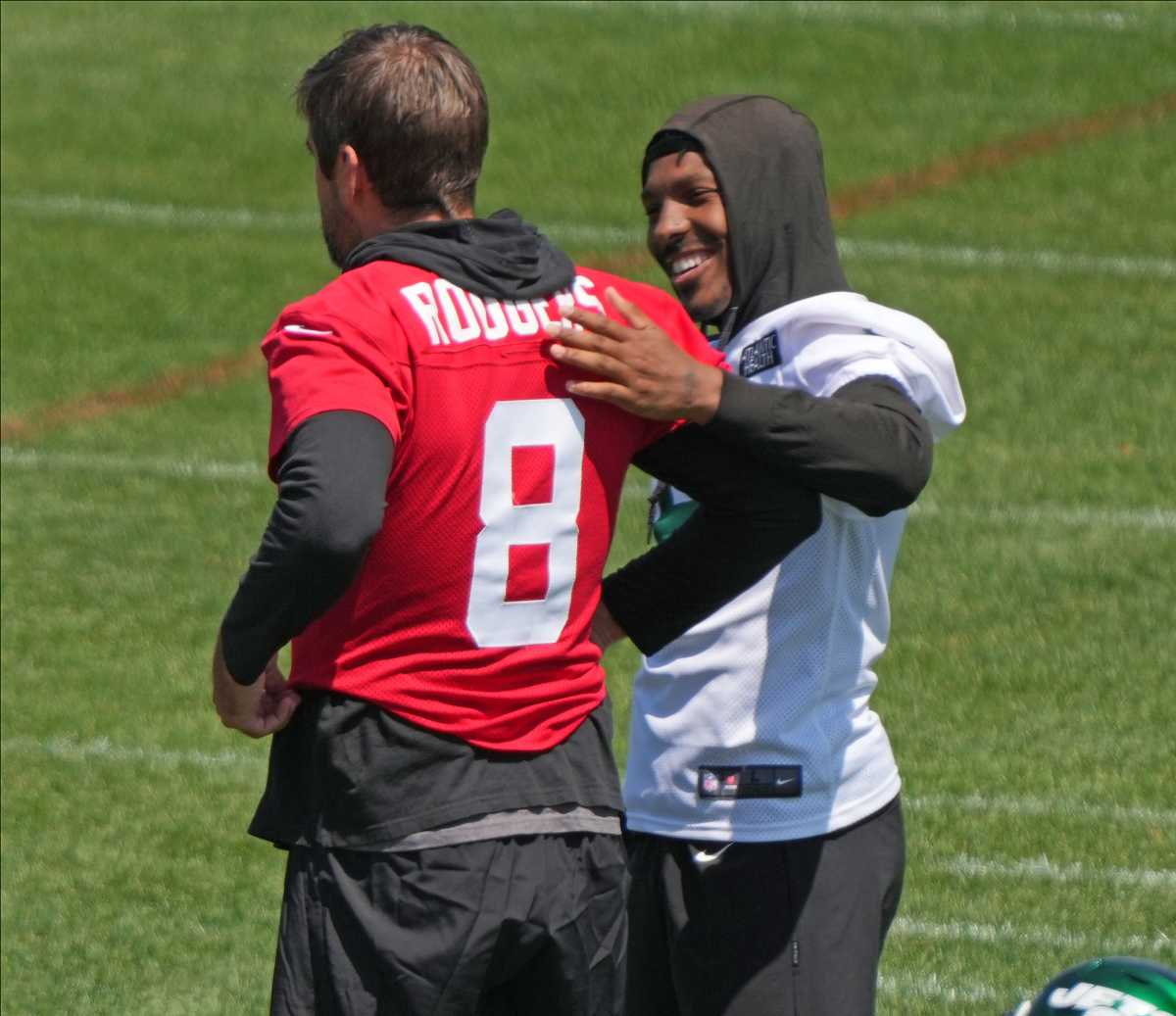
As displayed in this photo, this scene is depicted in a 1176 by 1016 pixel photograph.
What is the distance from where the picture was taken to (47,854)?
6.17 metres

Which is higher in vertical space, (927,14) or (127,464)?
(927,14)

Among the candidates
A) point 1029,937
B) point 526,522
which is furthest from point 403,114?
point 1029,937

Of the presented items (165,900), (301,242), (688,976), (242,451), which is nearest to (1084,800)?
(165,900)

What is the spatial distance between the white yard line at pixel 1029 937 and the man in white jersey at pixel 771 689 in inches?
74.1

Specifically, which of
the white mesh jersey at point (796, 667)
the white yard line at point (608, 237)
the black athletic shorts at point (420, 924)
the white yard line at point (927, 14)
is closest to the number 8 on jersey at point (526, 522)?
the black athletic shorts at point (420, 924)

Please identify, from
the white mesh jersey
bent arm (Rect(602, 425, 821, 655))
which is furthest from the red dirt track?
→ bent arm (Rect(602, 425, 821, 655))

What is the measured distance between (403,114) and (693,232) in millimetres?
850

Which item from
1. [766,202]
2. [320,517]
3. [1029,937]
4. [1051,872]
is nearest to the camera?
[320,517]

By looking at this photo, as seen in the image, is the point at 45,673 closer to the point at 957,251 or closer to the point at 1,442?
the point at 1,442

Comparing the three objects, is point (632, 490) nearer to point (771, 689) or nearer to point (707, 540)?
point (771, 689)

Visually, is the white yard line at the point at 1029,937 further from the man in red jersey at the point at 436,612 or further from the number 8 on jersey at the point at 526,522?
the number 8 on jersey at the point at 526,522

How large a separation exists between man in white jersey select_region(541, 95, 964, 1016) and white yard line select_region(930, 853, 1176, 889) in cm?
226

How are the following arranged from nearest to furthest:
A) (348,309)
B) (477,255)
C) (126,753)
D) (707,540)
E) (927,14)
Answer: (348,309), (477,255), (707,540), (126,753), (927,14)

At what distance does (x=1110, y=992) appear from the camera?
2.81 m
